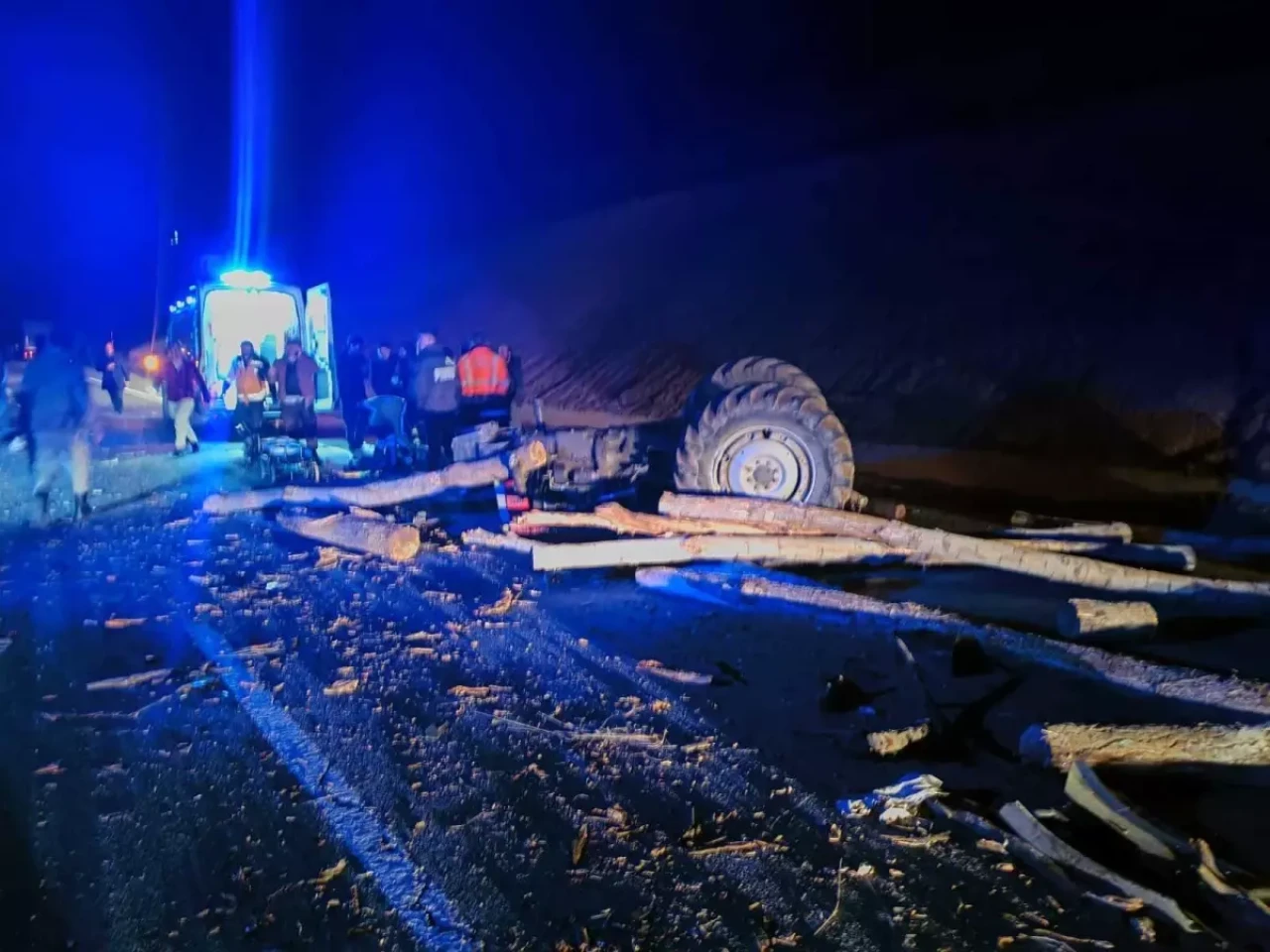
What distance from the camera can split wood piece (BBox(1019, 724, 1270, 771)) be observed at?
349 cm

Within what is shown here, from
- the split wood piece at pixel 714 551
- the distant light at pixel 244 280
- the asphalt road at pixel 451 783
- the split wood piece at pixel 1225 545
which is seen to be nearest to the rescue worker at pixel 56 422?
the asphalt road at pixel 451 783

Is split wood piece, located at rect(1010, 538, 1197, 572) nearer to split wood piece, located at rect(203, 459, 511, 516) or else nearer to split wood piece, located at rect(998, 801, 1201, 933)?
split wood piece, located at rect(998, 801, 1201, 933)

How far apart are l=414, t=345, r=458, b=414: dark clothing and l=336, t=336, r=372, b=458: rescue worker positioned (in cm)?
265

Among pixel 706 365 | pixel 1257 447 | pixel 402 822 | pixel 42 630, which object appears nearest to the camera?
pixel 402 822

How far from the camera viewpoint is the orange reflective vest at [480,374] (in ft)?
34.2

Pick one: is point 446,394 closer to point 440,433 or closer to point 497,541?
point 440,433

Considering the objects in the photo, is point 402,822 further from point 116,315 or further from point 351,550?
point 116,315

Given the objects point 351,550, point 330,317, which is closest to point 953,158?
point 330,317

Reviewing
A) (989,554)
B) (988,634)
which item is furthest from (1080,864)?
(989,554)

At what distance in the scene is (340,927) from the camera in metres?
2.81

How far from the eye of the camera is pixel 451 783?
3.64 meters

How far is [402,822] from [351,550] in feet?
14.4

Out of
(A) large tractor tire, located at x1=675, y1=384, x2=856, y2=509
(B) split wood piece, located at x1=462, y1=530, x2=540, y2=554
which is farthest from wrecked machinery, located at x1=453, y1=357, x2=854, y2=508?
(B) split wood piece, located at x1=462, y1=530, x2=540, y2=554

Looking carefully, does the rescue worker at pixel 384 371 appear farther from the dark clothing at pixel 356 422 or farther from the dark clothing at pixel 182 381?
the dark clothing at pixel 182 381
